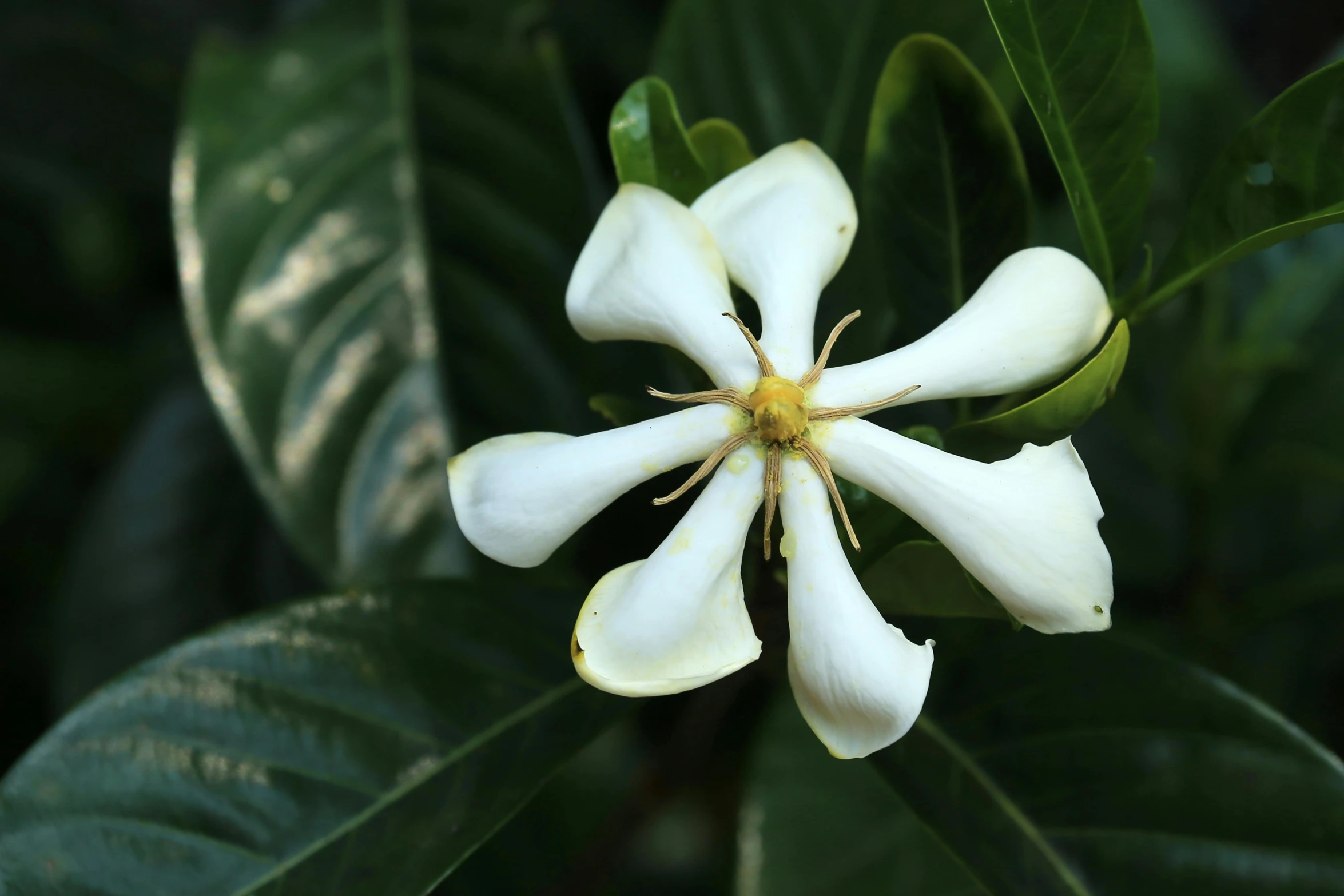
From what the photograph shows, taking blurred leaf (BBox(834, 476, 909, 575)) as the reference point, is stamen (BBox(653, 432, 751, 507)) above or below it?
above

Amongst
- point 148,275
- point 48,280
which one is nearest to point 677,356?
point 148,275

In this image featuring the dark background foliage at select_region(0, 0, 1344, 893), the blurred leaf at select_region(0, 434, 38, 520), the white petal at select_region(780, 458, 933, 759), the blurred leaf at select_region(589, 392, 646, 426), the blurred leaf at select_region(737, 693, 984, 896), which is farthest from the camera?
the blurred leaf at select_region(0, 434, 38, 520)

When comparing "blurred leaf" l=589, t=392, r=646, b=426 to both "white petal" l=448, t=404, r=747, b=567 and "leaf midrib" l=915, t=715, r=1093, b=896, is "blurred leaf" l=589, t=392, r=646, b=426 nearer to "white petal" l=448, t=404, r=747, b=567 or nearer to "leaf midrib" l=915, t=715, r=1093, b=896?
"white petal" l=448, t=404, r=747, b=567

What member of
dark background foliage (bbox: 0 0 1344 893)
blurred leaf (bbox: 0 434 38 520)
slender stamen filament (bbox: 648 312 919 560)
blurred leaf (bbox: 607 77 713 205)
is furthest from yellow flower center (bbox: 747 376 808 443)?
blurred leaf (bbox: 0 434 38 520)

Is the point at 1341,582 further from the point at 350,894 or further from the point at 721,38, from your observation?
the point at 350,894


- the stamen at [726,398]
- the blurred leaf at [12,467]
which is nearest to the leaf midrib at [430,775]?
the stamen at [726,398]

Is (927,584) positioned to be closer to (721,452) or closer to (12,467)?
(721,452)

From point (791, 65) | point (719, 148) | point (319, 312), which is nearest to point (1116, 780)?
point (719, 148)

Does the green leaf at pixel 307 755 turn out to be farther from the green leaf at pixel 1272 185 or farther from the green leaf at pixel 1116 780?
the green leaf at pixel 1272 185
